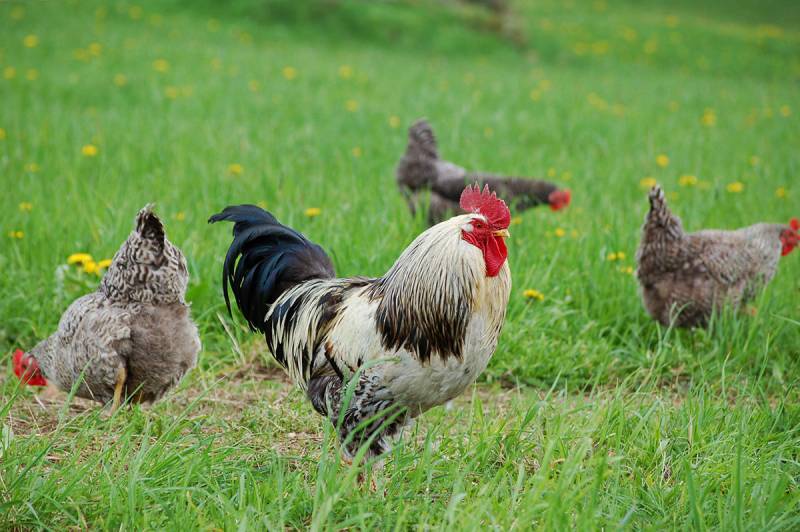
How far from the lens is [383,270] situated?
194 inches

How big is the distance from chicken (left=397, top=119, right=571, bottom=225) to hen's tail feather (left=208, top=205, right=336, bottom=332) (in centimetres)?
242

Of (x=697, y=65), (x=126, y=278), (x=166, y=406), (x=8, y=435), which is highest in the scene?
(x=697, y=65)

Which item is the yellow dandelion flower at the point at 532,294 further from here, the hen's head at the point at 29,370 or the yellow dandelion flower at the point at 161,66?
the yellow dandelion flower at the point at 161,66

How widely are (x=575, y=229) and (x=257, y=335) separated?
2757 millimetres

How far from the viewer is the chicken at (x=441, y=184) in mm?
6000

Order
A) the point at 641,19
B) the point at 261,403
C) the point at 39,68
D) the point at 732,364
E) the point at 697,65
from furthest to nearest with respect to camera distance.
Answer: the point at 641,19 < the point at 697,65 < the point at 39,68 < the point at 732,364 < the point at 261,403

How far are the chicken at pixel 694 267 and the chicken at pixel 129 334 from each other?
275 cm

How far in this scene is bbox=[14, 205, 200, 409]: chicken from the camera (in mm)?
3613

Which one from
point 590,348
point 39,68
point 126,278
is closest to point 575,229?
point 590,348

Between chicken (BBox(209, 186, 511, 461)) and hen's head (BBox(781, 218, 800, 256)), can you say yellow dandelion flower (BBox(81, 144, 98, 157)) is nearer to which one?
chicken (BBox(209, 186, 511, 461))

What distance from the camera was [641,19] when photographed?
23.6 meters

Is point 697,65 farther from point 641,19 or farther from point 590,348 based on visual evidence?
point 590,348

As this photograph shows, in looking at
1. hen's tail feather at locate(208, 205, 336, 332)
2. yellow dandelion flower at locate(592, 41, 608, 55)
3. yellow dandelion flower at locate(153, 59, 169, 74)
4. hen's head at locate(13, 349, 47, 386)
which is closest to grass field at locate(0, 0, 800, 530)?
yellow dandelion flower at locate(153, 59, 169, 74)

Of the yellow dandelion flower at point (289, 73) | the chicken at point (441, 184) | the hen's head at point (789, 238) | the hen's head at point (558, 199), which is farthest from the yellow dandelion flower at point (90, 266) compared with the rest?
the yellow dandelion flower at point (289, 73)
